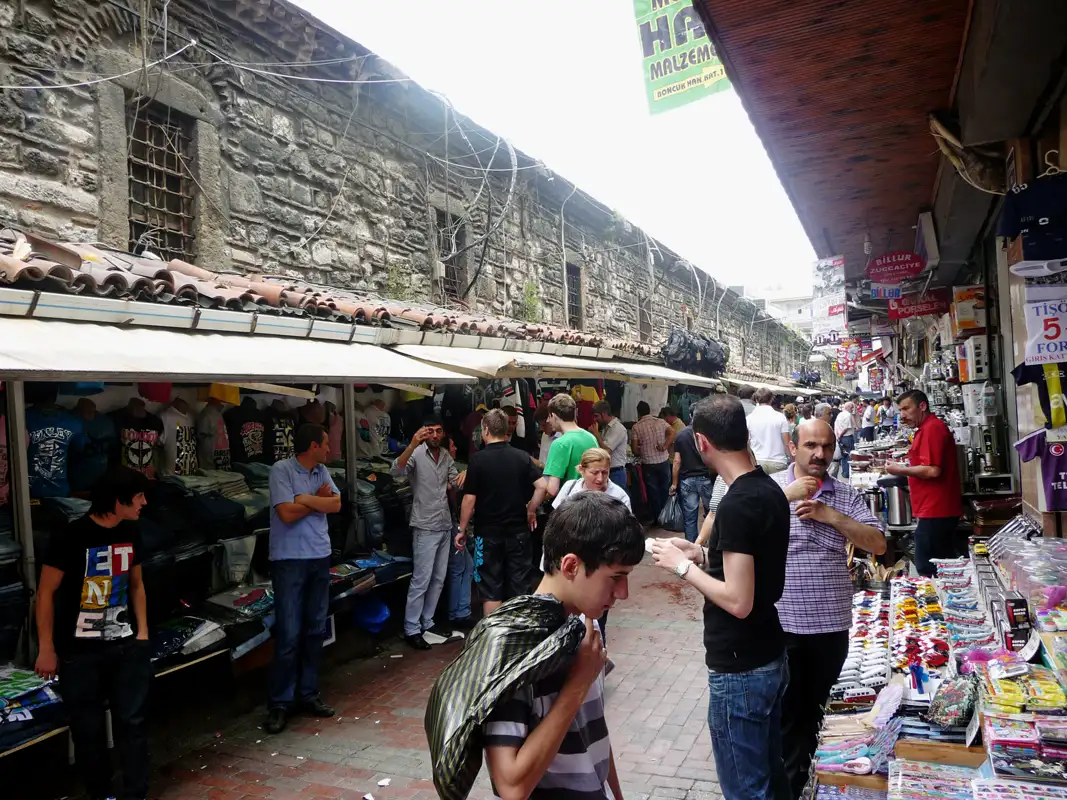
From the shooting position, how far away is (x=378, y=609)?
6090mm

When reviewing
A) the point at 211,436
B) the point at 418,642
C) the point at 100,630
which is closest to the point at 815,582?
the point at 100,630

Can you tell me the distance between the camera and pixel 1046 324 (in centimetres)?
314

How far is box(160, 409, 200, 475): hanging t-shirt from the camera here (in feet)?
18.1

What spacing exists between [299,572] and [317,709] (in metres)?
0.88

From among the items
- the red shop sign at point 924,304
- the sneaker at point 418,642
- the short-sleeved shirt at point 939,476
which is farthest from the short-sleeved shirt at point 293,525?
the red shop sign at point 924,304

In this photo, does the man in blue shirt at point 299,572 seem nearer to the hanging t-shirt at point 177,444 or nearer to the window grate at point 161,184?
→ the hanging t-shirt at point 177,444

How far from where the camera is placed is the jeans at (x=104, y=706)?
348 centimetres

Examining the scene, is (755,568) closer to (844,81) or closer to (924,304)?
(844,81)

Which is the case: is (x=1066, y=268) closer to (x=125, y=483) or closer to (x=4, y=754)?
(x=125, y=483)

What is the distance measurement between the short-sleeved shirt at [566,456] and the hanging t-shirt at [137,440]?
286 cm

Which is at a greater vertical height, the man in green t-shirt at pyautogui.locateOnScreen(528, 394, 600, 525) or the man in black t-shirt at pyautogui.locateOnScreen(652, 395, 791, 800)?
the man in green t-shirt at pyautogui.locateOnScreen(528, 394, 600, 525)

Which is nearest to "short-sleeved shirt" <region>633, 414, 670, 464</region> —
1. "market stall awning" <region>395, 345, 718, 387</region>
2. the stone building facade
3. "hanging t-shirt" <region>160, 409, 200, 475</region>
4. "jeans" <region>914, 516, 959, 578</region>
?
"market stall awning" <region>395, 345, 718, 387</region>

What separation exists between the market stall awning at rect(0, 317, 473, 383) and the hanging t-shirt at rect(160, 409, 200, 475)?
51.9 inches

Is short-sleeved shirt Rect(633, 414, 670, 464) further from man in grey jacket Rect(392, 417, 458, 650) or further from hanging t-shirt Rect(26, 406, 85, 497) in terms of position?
hanging t-shirt Rect(26, 406, 85, 497)
